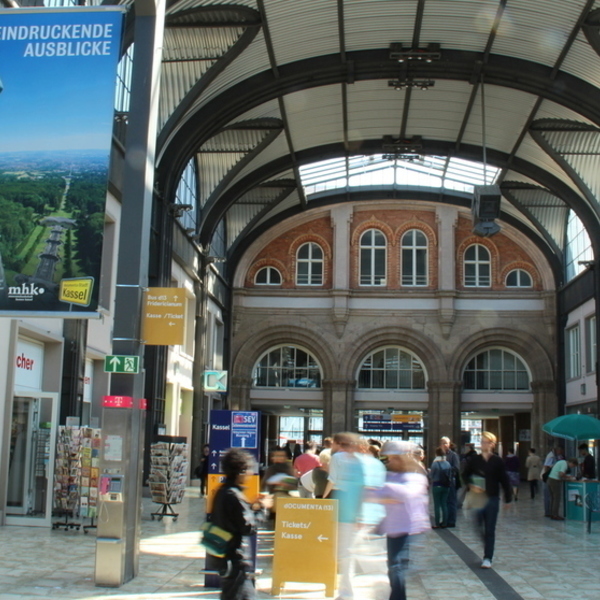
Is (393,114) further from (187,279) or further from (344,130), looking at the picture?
(187,279)

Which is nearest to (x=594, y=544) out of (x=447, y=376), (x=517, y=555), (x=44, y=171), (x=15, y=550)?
(x=517, y=555)

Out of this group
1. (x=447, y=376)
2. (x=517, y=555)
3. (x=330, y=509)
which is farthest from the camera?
(x=447, y=376)

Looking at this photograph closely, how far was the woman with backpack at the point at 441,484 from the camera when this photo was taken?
1456 centimetres

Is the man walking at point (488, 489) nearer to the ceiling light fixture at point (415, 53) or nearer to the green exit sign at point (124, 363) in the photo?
the green exit sign at point (124, 363)

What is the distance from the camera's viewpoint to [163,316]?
8.91m

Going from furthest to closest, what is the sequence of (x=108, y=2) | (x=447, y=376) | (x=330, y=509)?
(x=447, y=376), (x=108, y=2), (x=330, y=509)

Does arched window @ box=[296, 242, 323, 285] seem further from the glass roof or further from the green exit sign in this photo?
the green exit sign

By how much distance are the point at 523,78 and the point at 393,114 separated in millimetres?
4957

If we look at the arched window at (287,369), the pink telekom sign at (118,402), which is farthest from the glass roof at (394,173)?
the pink telekom sign at (118,402)

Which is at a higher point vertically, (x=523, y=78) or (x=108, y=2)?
(x=523, y=78)

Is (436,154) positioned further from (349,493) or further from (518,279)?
(349,493)

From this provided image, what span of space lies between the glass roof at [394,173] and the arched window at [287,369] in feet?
19.9

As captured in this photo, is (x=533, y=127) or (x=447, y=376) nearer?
(x=533, y=127)

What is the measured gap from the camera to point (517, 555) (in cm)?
1140
